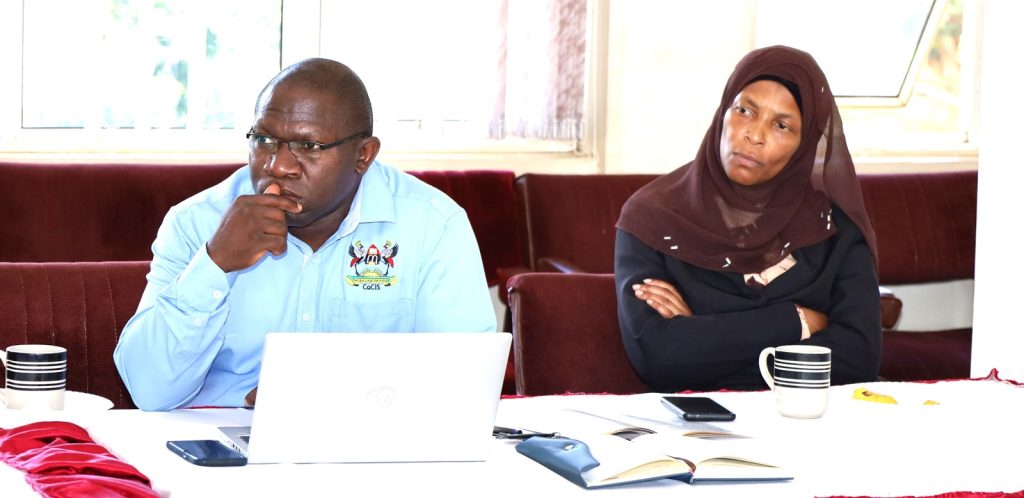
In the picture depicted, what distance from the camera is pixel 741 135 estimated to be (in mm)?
3023

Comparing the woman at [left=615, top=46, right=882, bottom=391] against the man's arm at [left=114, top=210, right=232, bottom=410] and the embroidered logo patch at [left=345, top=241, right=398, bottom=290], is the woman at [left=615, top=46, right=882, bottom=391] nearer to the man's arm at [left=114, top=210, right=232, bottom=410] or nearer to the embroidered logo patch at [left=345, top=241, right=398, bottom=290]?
the embroidered logo patch at [left=345, top=241, right=398, bottom=290]

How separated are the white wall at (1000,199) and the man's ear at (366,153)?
4.30 ft

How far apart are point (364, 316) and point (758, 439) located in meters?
0.75

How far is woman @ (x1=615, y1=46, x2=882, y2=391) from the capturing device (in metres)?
2.75

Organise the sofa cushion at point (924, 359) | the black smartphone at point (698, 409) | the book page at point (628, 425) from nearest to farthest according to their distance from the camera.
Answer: the book page at point (628, 425)
the black smartphone at point (698, 409)
the sofa cushion at point (924, 359)

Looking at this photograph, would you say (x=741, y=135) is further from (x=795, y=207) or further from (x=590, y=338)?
(x=590, y=338)

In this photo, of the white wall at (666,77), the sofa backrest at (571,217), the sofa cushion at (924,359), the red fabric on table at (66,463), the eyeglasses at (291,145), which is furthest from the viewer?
the white wall at (666,77)

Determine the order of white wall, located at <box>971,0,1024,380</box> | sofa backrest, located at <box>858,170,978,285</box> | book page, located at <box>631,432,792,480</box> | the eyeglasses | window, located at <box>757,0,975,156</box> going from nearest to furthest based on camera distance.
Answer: book page, located at <box>631,432,792,480</box>
the eyeglasses
white wall, located at <box>971,0,1024,380</box>
sofa backrest, located at <box>858,170,978,285</box>
window, located at <box>757,0,975,156</box>

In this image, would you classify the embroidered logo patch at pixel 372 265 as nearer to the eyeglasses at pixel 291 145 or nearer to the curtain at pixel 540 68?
the eyeglasses at pixel 291 145

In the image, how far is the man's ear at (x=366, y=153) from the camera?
2.25m

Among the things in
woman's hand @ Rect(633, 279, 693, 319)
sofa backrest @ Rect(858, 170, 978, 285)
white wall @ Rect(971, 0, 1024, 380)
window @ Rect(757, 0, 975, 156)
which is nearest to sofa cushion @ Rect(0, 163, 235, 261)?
woman's hand @ Rect(633, 279, 693, 319)

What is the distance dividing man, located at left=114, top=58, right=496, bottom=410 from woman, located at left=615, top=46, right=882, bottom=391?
595 mm

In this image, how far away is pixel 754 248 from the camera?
2969mm

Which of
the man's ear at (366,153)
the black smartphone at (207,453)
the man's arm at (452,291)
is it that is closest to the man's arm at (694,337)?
the man's arm at (452,291)
